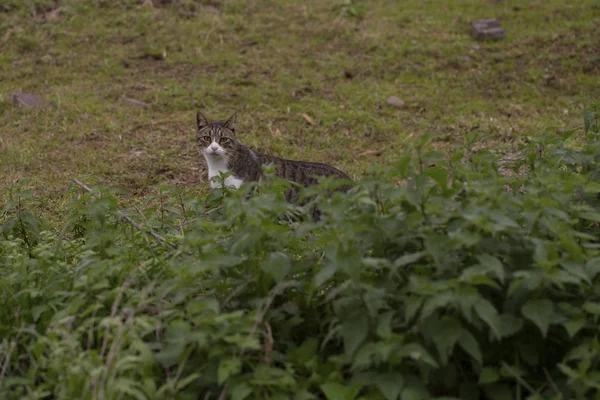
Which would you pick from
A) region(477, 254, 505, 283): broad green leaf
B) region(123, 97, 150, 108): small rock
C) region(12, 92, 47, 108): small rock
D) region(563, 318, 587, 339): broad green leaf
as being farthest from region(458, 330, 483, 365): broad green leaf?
region(12, 92, 47, 108): small rock

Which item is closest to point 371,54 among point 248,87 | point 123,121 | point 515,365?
point 248,87

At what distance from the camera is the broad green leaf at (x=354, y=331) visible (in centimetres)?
325

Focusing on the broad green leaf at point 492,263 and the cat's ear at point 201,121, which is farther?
the cat's ear at point 201,121

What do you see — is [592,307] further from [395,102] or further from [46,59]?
[46,59]

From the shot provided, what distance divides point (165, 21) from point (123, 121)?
2.65 meters

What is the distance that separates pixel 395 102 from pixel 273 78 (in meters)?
1.50

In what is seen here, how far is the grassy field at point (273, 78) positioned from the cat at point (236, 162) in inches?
27.3

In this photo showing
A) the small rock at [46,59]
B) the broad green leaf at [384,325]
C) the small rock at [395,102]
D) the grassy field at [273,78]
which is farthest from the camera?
the small rock at [46,59]

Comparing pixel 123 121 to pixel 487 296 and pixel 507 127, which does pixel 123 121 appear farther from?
pixel 487 296

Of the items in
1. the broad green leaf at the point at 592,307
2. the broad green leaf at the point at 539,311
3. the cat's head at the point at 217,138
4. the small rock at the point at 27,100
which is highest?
the broad green leaf at the point at 592,307

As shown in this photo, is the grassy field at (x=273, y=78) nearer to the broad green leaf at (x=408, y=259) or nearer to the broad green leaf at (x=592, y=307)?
the broad green leaf at (x=408, y=259)

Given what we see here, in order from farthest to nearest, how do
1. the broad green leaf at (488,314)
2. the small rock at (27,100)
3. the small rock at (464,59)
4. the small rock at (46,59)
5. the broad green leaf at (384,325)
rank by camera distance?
1. the small rock at (46,59)
2. the small rock at (464,59)
3. the small rock at (27,100)
4. the broad green leaf at (384,325)
5. the broad green leaf at (488,314)

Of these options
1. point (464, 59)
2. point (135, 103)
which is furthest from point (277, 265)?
point (464, 59)

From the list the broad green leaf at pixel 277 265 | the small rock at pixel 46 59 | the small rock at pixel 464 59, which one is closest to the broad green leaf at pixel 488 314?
the broad green leaf at pixel 277 265
